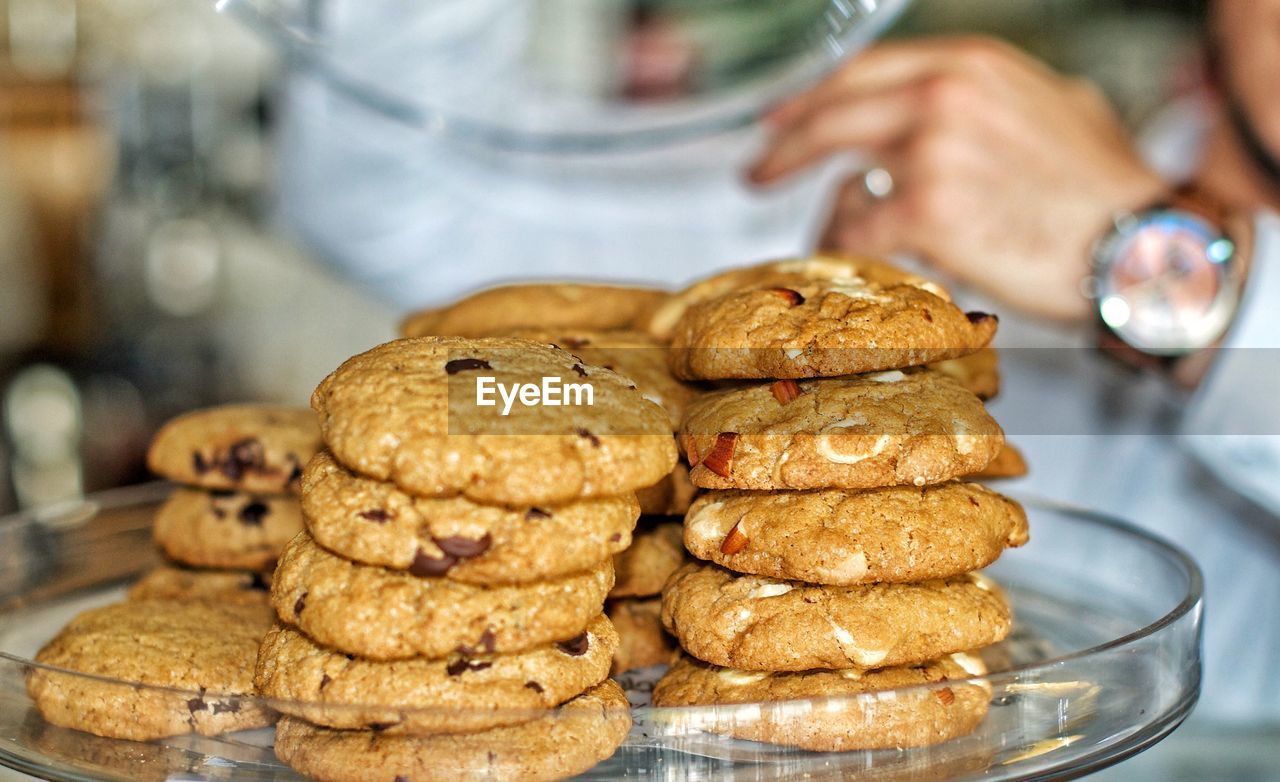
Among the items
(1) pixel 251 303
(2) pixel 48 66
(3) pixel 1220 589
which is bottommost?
(3) pixel 1220 589

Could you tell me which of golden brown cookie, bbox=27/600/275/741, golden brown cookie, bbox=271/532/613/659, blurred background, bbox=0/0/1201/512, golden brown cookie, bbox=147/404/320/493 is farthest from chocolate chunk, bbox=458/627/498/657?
blurred background, bbox=0/0/1201/512

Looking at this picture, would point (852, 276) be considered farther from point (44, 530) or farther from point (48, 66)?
point (48, 66)

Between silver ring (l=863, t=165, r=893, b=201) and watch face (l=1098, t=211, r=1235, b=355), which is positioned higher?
silver ring (l=863, t=165, r=893, b=201)

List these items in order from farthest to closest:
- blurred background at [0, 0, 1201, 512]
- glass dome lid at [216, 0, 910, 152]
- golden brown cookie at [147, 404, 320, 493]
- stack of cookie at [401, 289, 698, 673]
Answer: blurred background at [0, 0, 1201, 512] → glass dome lid at [216, 0, 910, 152] → golden brown cookie at [147, 404, 320, 493] → stack of cookie at [401, 289, 698, 673]

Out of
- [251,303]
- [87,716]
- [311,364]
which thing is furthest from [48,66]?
[87,716]

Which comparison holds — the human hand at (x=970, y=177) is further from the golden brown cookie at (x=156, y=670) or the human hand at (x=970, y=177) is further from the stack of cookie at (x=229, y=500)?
the golden brown cookie at (x=156, y=670)

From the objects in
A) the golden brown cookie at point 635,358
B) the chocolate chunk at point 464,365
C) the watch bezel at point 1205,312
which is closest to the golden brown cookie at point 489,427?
the chocolate chunk at point 464,365
